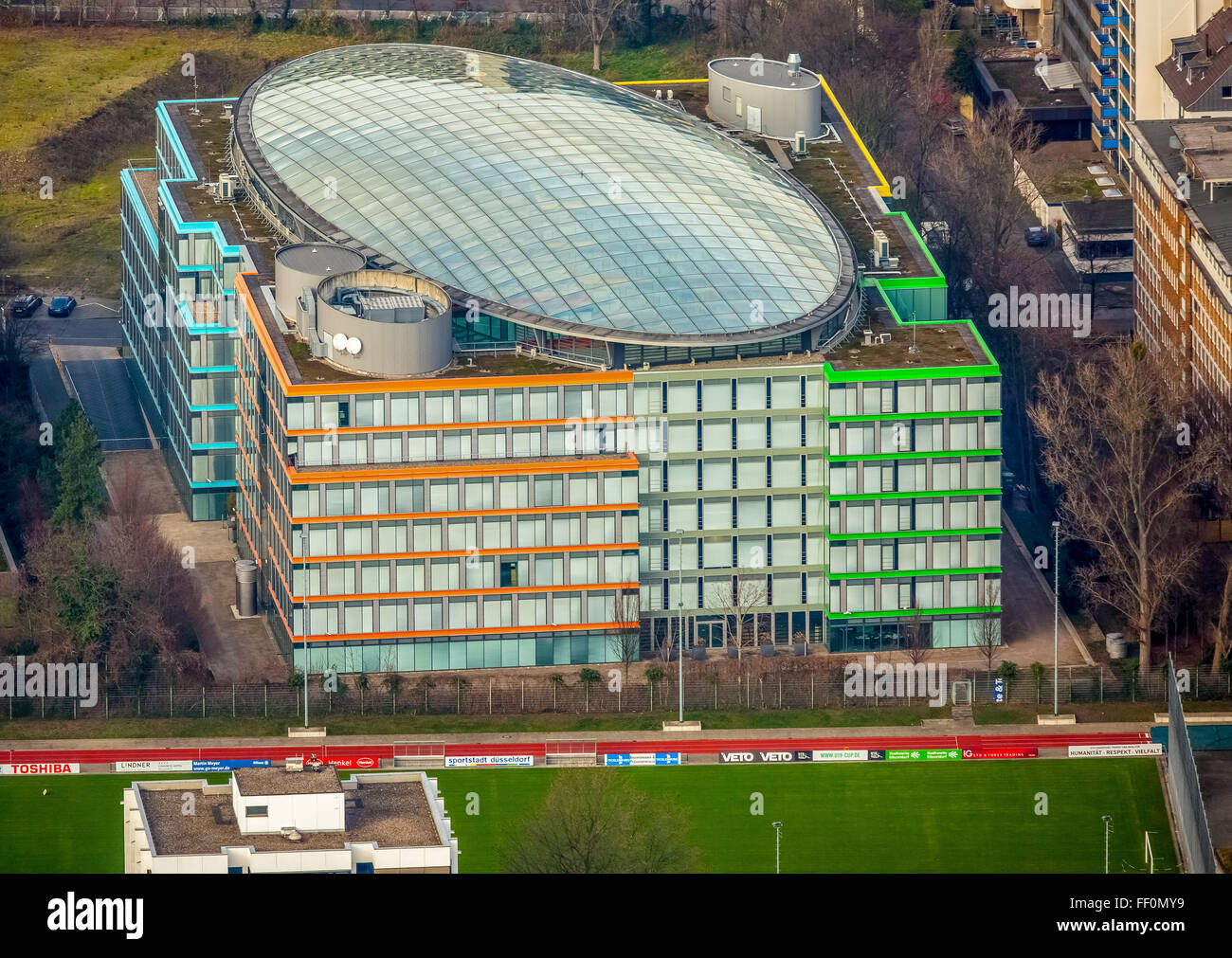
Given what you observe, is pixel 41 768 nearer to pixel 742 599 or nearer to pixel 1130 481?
pixel 742 599

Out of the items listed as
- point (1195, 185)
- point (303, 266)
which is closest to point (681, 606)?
point (303, 266)

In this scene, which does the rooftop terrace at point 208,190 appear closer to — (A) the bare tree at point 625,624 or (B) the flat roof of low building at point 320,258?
(B) the flat roof of low building at point 320,258

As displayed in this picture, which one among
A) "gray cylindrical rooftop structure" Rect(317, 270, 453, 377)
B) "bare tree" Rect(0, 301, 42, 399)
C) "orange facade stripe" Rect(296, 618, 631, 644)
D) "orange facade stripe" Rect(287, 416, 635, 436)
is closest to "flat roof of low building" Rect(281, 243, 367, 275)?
"gray cylindrical rooftop structure" Rect(317, 270, 453, 377)

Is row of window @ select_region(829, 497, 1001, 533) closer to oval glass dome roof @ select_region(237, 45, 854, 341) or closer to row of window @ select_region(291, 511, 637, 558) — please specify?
oval glass dome roof @ select_region(237, 45, 854, 341)

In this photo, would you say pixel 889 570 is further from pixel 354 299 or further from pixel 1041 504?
pixel 354 299

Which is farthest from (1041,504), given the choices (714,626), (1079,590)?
(714,626)
